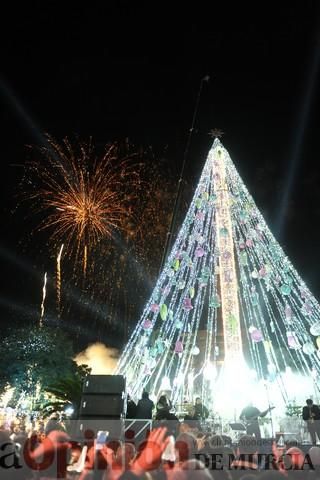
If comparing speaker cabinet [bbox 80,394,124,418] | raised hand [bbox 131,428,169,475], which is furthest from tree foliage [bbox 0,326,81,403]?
raised hand [bbox 131,428,169,475]

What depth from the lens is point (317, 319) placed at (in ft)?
50.8

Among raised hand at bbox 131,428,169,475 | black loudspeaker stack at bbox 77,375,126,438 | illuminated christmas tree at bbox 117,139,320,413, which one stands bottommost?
raised hand at bbox 131,428,169,475

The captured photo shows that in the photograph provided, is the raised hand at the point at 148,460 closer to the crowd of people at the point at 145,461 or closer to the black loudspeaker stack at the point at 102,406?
the crowd of people at the point at 145,461

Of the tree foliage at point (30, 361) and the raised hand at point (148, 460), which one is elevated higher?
the tree foliage at point (30, 361)

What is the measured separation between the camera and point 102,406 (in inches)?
311

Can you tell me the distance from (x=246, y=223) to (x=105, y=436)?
1214 centimetres

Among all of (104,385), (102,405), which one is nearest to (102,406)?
(102,405)

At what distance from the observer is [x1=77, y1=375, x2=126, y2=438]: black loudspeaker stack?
748cm

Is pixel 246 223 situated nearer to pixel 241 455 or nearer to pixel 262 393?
pixel 262 393

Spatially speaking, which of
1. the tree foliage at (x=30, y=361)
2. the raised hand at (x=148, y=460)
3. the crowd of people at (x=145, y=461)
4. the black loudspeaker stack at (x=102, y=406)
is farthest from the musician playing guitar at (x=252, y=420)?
the tree foliage at (x=30, y=361)

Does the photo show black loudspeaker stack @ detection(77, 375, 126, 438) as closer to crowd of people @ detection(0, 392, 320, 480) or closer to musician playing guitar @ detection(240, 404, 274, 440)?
crowd of people @ detection(0, 392, 320, 480)

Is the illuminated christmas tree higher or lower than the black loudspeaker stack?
higher

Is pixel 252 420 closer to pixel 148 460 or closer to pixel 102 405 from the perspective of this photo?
pixel 102 405

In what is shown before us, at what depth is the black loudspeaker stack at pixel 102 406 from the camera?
748 cm
